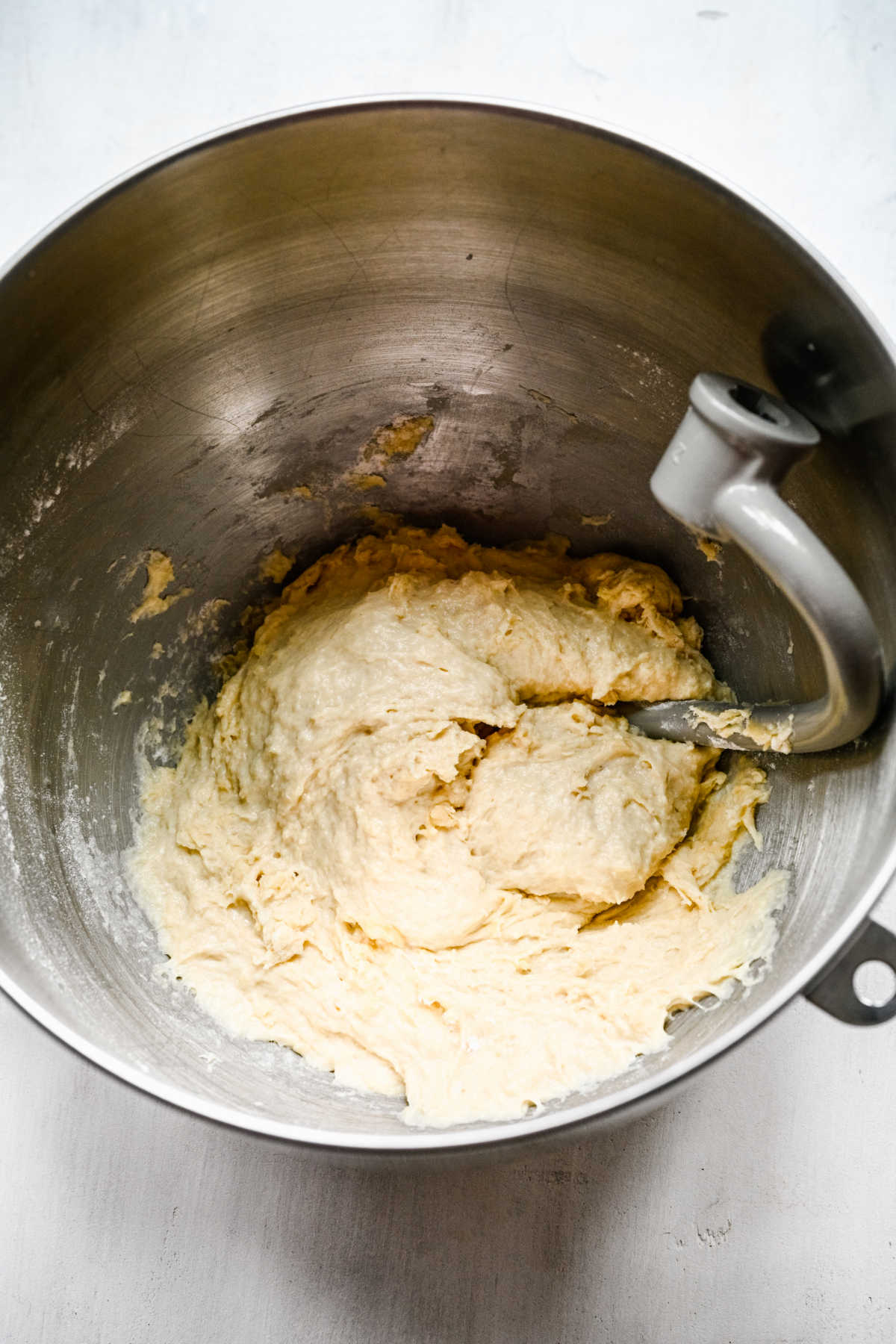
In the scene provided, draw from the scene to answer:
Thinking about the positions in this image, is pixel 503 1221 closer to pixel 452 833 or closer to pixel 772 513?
pixel 452 833

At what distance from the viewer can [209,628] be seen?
6.68ft

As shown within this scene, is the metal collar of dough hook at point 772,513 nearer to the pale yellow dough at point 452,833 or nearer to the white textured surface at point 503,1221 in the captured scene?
the pale yellow dough at point 452,833

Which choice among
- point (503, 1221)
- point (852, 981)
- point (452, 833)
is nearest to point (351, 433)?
point (452, 833)

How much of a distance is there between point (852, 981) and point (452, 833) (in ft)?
2.76

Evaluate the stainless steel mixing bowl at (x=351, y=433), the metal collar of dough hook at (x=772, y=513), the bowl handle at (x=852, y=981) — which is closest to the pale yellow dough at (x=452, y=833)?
the stainless steel mixing bowl at (x=351, y=433)

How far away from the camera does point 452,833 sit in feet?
6.09

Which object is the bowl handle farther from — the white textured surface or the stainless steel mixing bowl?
the white textured surface

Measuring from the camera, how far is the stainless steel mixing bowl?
139 centimetres

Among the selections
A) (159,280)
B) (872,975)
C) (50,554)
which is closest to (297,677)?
(50,554)

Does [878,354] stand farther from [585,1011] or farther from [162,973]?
[162,973]

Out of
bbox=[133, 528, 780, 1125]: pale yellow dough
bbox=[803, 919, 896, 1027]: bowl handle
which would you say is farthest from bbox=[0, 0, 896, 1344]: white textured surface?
bbox=[803, 919, 896, 1027]: bowl handle

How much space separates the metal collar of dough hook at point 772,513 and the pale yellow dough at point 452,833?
464 millimetres

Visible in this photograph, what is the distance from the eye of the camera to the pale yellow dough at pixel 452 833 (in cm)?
166

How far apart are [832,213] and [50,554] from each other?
180cm
